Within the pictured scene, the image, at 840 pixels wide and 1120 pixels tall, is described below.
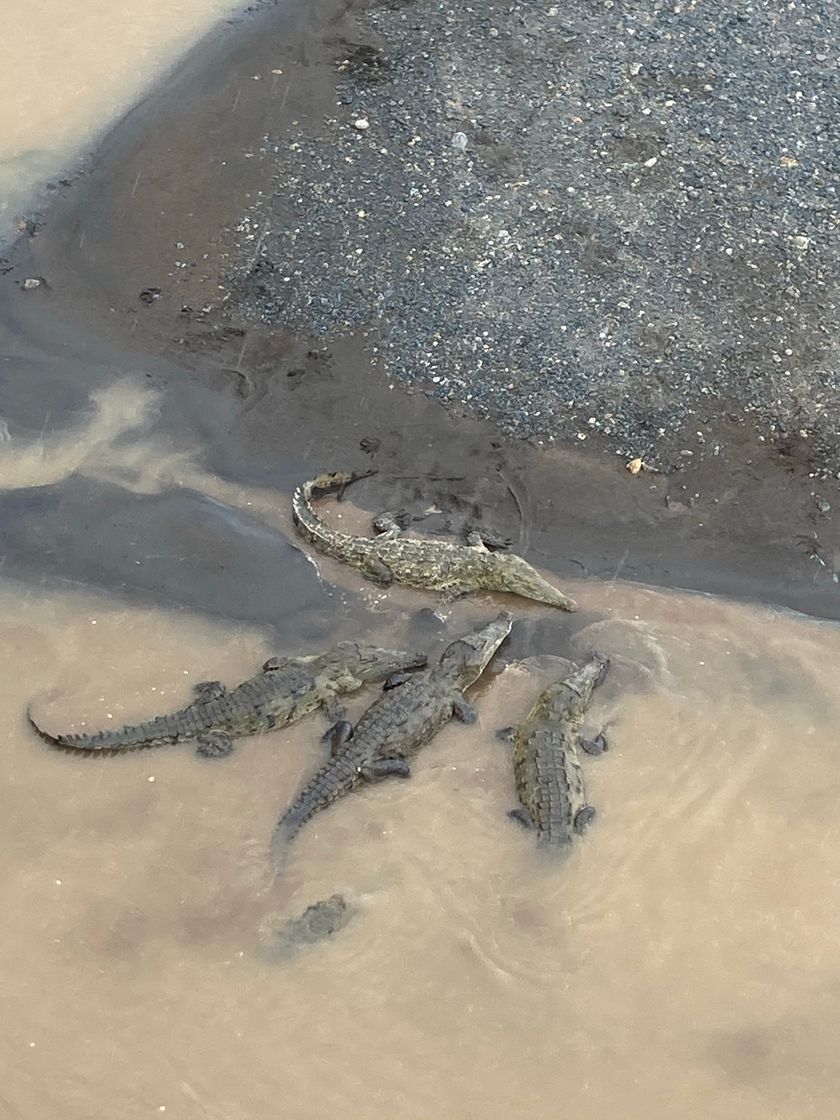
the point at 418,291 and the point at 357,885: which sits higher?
the point at 418,291

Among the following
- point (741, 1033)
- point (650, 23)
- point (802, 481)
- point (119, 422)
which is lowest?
point (741, 1033)

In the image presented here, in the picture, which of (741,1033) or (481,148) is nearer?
(741,1033)

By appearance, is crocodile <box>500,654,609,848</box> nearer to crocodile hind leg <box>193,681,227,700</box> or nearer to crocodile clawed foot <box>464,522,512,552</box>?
crocodile clawed foot <box>464,522,512,552</box>

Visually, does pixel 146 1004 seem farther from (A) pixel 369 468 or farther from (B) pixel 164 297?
(B) pixel 164 297

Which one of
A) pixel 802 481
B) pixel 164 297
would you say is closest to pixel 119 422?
pixel 164 297

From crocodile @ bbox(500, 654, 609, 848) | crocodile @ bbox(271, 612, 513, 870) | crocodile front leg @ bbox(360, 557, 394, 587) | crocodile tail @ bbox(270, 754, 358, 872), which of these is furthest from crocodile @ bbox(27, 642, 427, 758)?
crocodile @ bbox(500, 654, 609, 848)

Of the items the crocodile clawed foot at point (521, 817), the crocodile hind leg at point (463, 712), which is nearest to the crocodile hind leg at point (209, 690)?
the crocodile hind leg at point (463, 712)

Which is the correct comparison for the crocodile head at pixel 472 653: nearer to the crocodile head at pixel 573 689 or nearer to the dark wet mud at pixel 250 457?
the crocodile head at pixel 573 689
